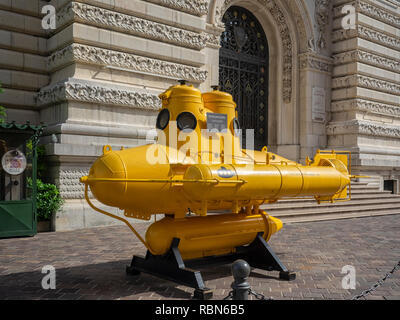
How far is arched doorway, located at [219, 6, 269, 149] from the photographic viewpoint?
1572cm

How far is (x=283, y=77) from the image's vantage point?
56.3ft

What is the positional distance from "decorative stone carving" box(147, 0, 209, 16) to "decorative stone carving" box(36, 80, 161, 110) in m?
2.77

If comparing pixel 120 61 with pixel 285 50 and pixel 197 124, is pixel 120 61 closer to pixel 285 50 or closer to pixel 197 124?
pixel 197 124

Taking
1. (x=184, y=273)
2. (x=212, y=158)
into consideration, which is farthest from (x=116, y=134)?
(x=184, y=273)

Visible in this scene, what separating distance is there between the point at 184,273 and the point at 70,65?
7.30 metres

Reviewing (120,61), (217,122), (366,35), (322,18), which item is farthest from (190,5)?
(366,35)

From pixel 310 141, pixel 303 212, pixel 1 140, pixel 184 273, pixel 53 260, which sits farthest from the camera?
pixel 310 141

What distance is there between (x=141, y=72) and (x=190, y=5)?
8.95ft

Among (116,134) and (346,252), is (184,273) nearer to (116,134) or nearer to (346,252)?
(346,252)

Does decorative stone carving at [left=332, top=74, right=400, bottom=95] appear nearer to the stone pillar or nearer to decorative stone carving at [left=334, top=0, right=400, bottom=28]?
decorative stone carving at [left=334, top=0, right=400, bottom=28]

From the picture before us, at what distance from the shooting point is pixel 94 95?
34.1ft

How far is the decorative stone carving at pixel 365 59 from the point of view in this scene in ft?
56.0

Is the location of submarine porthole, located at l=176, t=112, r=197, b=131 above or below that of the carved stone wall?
below

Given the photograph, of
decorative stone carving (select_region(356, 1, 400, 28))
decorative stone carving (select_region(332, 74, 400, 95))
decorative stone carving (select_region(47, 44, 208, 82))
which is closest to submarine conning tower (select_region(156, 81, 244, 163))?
decorative stone carving (select_region(47, 44, 208, 82))
